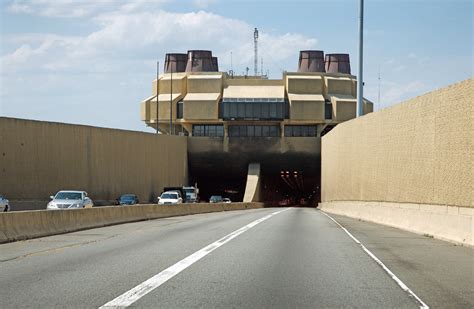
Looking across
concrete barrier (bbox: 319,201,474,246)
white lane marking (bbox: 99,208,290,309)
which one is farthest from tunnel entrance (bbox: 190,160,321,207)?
white lane marking (bbox: 99,208,290,309)

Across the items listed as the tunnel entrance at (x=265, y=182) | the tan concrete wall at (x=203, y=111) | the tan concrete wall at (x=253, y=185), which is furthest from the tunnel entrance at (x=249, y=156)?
the tan concrete wall at (x=203, y=111)

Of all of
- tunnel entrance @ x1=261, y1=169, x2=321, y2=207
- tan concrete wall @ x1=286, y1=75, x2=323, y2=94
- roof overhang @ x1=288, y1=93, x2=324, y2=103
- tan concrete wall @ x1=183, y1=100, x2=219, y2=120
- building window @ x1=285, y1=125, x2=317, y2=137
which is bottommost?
tunnel entrance @ x1=261, y1=169, x2=321, y2=207

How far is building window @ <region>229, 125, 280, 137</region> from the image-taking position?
421ft

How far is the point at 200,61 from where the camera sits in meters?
146

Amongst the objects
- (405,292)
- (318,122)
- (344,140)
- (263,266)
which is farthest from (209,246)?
(318,122)

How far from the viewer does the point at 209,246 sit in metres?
20.1

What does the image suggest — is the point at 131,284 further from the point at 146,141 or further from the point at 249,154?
the point at 249,154

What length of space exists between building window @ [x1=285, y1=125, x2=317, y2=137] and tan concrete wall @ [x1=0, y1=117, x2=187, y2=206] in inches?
1638

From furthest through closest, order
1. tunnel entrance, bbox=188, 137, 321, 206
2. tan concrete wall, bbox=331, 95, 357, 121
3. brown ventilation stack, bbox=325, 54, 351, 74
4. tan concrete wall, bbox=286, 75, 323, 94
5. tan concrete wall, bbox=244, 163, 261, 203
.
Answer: brown ventilation stack, bbox=325, 54, 351, 74 < tan concrete wall, bbox=286, 75, 323, 94 < tan concrete wall, bbox=331, 95, 357, 121 < tunnel entrance, bbox=188, 137, 321, 206 < tan concrete wall, bbox=244, 163, 261, 203

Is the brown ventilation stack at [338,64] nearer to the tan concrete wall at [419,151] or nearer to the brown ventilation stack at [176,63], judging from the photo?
the brown ventilation stack at [176,63]

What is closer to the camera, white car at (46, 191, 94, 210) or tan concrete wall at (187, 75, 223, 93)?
white car at (46, 191, 94, 210)

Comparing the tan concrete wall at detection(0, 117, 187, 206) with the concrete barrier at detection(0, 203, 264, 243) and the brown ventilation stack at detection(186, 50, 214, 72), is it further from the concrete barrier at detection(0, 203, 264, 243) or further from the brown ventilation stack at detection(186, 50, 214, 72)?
the brown ventilation stack at detection(186, 50, 214, 72)

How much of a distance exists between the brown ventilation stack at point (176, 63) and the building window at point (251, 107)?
29.1 meters

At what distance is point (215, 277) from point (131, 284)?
5.56ft
